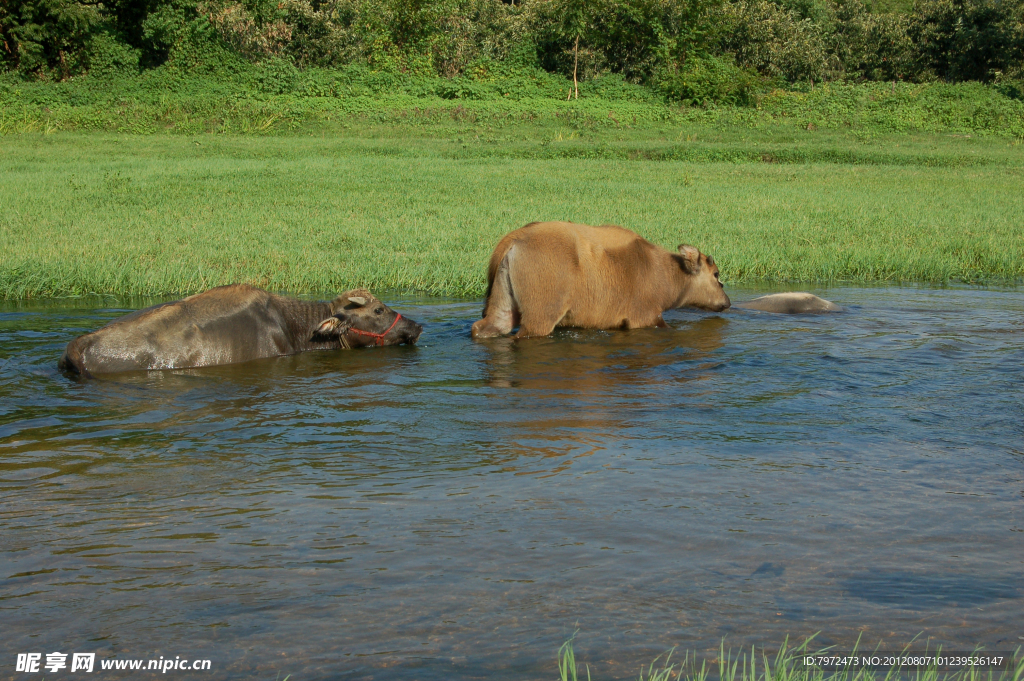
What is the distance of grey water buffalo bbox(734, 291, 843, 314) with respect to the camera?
9094 mm

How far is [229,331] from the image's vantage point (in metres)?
7.34

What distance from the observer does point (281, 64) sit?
33.0 meters

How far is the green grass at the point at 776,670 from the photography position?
2576 mm

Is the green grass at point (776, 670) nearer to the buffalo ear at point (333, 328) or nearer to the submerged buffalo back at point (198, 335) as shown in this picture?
the submerged buffalo back at point (198, 335)

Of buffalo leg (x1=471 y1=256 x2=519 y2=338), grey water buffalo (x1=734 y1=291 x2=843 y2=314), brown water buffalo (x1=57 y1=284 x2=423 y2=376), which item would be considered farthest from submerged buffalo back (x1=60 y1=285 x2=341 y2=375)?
grey water buffalo (x1=734 y1=291 x2=843 y2=314)

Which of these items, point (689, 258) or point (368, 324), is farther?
point (689, 258)

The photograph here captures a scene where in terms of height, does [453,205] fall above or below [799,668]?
above

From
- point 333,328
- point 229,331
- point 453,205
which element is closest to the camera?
point 229,331

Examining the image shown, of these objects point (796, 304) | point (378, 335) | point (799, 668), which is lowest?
point (378, 335)

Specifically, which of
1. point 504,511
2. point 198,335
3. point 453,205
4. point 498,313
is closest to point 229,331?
point 198,335

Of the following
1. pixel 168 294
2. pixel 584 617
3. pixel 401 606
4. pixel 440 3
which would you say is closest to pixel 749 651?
pixel 584 617

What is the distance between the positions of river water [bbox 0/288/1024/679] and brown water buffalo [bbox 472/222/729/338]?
3.62 ft

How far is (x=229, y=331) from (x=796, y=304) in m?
5.43

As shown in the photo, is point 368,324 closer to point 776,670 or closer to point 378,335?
point 378,335
